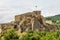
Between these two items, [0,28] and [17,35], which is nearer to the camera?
[17,35]

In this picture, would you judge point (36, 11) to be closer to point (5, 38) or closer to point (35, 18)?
point (35, 18)

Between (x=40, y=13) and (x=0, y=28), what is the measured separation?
9.82 m

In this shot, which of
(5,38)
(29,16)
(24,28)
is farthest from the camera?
(29,16)

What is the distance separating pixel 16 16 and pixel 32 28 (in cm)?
782

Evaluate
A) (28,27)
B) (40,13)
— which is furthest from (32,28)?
(40,13)

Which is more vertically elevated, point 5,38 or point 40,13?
point 40,13

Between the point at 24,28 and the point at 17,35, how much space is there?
17.9 feet

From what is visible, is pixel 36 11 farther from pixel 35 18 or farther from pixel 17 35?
pixel 17 35

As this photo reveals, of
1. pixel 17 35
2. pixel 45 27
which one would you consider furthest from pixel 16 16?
pixel 17 35

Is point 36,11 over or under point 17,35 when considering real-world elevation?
over

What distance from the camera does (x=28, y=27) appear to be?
189ft

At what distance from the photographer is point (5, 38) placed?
167 ft

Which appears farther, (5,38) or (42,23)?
(42,23)

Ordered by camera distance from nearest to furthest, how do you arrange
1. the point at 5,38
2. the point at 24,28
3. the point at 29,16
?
the point at 5,38 < the point at 24,28 < the point at 29,16
